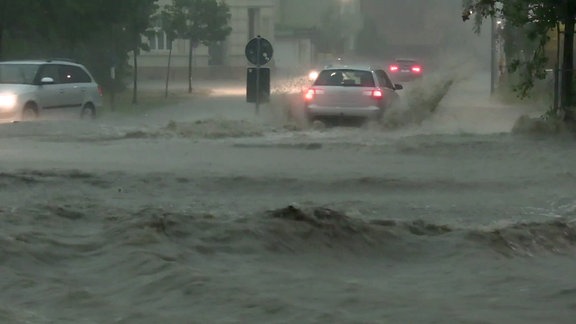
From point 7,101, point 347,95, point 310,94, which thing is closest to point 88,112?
point 7,101

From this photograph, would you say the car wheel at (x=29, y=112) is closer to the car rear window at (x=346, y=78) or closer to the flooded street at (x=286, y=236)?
the flooded street at (x=286, y=236)

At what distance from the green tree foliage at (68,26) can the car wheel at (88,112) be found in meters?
6.45

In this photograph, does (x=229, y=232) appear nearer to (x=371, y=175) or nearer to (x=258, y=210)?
(x=258, y=210)

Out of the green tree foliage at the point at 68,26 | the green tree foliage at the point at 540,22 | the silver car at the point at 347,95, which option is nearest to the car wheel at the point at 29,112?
the silver car at the point at 347,95

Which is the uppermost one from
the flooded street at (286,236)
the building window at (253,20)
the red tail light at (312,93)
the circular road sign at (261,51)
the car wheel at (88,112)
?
the building window at (253,20)

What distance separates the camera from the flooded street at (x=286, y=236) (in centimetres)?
744

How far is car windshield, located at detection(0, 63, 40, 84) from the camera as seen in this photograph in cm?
2445

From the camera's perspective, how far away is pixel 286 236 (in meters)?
9.51

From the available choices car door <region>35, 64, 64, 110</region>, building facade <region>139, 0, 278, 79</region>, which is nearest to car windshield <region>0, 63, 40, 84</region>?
car door <region>35, 64, 64, 110</region>

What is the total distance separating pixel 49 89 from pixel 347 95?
637cm

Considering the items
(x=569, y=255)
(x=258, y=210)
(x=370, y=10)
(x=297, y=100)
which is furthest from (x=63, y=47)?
(x=370, y=10)

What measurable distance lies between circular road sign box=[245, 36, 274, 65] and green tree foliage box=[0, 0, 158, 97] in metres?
8.88

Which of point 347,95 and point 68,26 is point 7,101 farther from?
point 68,26

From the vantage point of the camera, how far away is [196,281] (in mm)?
7867
